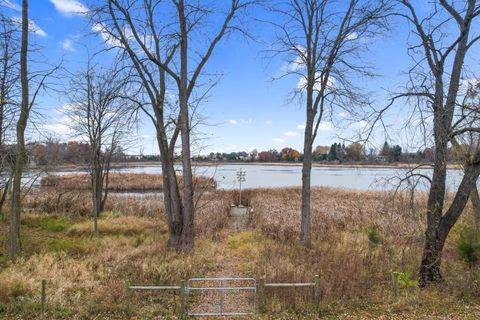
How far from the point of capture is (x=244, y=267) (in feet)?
27.6

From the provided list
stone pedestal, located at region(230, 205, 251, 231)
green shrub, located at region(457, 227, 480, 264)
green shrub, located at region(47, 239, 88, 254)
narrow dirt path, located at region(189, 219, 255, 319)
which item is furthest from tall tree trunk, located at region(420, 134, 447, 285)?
green shrub, located at region(47, 239, 88, 254)

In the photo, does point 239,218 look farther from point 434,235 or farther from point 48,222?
point 434,235

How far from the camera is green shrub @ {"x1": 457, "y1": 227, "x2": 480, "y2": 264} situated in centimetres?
855

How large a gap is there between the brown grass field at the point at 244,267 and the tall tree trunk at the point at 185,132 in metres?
0.70

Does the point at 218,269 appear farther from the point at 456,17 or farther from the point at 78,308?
the point at 456,17

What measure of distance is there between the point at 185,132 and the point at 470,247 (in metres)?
8.03

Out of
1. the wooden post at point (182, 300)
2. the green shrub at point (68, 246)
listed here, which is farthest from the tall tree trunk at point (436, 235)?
the green shrub at point (68, 246)

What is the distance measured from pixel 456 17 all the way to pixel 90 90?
11.9 metres

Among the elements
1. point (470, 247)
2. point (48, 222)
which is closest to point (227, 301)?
point (470, 247)

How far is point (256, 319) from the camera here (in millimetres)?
5375

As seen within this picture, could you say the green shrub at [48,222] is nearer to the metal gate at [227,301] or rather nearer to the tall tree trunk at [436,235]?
the metal gate at [227,301]

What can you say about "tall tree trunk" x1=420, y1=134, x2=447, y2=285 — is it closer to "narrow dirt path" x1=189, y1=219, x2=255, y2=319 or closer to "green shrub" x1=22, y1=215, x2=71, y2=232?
"narrow dirt path" x1=189, y1=219, x2=255, y2=319

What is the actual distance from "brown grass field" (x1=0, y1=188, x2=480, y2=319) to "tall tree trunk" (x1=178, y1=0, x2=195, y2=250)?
2.30 feet

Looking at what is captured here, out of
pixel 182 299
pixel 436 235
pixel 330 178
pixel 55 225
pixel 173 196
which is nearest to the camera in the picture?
pixel 182 299
